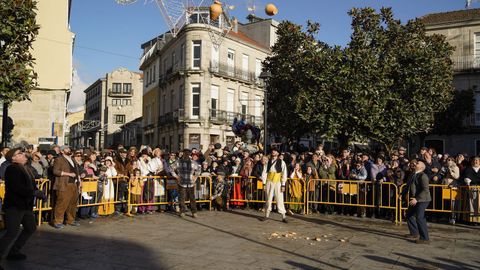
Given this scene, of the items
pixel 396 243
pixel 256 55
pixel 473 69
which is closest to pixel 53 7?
pixel 396 243

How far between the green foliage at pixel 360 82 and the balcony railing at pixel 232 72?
17.0 meters

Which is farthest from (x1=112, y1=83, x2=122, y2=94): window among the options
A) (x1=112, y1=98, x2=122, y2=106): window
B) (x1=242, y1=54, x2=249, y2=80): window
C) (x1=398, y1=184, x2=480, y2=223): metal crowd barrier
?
(x1=398, y1=184, x2=480, y2=223): metal crowd barrier

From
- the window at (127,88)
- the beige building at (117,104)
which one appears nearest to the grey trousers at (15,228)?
the beige building at (117,104)

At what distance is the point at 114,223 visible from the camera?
11.1 metres

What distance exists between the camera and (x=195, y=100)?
3800 centimetres

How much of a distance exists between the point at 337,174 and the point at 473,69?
22.6 m

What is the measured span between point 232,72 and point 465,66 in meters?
18.2

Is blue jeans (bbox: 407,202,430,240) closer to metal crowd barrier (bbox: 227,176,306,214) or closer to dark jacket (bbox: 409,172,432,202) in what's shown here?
dark jacket (bbox: 409,172,432,202)

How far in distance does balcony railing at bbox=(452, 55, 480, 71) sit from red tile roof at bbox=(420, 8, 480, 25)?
105 inches

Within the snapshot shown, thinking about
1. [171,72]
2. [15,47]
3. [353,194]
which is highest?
[171,72]

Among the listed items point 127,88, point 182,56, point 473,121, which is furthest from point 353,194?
point 127,88

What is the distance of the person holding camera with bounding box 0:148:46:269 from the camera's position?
21.9 feet

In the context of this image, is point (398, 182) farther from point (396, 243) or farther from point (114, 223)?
point (114, 223)

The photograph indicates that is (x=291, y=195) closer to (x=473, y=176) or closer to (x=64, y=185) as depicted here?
(x=473, y=176)
